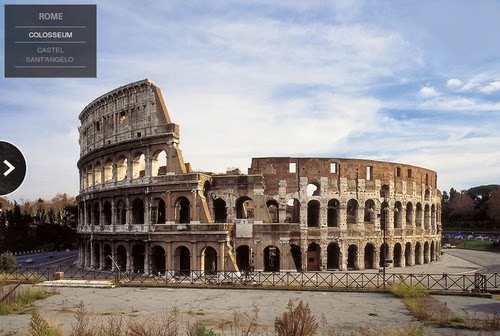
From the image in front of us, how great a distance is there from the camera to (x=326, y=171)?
35.5m

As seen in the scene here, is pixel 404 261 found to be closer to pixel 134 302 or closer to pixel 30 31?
pixel 134 302

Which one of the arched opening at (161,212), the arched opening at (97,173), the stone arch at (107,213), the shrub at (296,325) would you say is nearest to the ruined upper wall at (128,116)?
the arched opening at (97,173)

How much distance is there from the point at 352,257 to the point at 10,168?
110ft

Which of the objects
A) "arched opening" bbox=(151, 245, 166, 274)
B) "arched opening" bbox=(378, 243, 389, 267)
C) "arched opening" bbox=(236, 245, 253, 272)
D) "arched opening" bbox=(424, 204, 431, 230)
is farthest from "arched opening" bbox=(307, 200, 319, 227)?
"arched opening" bbox=(424, 204, 431, 230)

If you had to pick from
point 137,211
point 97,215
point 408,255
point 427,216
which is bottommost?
point 408,255

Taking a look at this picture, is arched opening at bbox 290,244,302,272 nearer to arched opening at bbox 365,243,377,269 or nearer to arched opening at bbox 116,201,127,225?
arched opening at bbox 365,243,377,269

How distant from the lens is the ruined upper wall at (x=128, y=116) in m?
33.2

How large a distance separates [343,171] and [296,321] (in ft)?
87.9

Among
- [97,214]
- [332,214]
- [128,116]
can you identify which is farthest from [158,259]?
[332,214]

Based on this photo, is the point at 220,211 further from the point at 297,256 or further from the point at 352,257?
the point at 352,257

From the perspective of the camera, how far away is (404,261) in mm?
38875

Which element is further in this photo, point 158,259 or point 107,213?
point 107,213

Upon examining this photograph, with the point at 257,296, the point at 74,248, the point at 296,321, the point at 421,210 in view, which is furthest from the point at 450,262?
the point at 74,248

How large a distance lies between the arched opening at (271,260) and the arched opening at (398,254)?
36.6 ft
